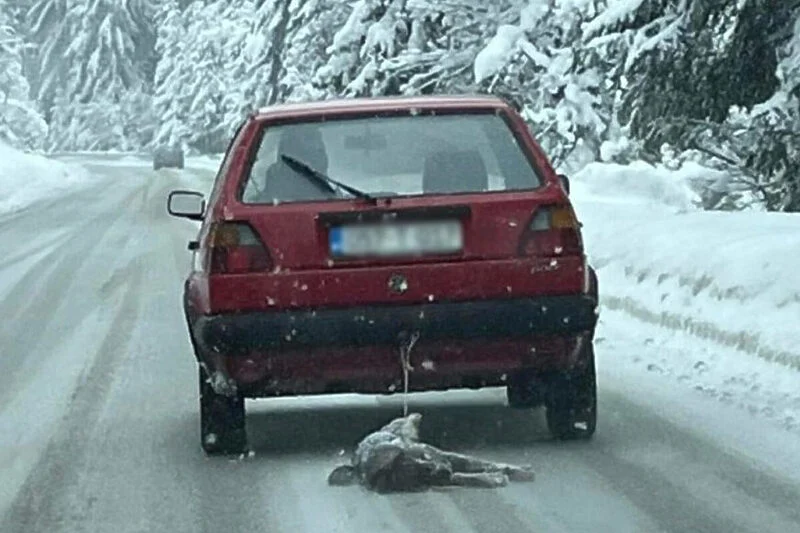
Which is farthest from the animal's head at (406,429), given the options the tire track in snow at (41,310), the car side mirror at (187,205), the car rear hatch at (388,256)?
the tire track in snow at (41,310)

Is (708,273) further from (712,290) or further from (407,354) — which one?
(407,354)

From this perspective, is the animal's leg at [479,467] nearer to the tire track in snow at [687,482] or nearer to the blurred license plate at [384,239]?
the tire track in snow at [687,482]

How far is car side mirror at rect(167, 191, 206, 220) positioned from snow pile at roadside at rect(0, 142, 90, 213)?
29957 mm

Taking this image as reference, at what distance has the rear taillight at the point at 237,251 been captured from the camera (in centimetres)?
760

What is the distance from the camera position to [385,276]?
24.8 ft

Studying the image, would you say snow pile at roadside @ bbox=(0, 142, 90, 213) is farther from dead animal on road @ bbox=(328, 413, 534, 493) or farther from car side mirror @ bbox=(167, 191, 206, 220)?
dead animal on road @ bbox=(328, 413, 534, 493)

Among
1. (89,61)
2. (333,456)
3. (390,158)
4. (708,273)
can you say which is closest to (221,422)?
(333,456)

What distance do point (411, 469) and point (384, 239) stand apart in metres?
0.98

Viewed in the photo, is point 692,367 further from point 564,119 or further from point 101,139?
point 101,139

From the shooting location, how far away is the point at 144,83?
371 feet

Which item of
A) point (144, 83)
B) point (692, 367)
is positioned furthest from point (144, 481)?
Answer: point (144, 83)

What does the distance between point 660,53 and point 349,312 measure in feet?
25.6

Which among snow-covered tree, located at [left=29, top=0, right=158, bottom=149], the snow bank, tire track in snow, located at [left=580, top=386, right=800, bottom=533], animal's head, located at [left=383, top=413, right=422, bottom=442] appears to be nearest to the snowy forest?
the snow bank

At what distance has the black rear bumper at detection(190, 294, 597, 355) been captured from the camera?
24.6 ft
